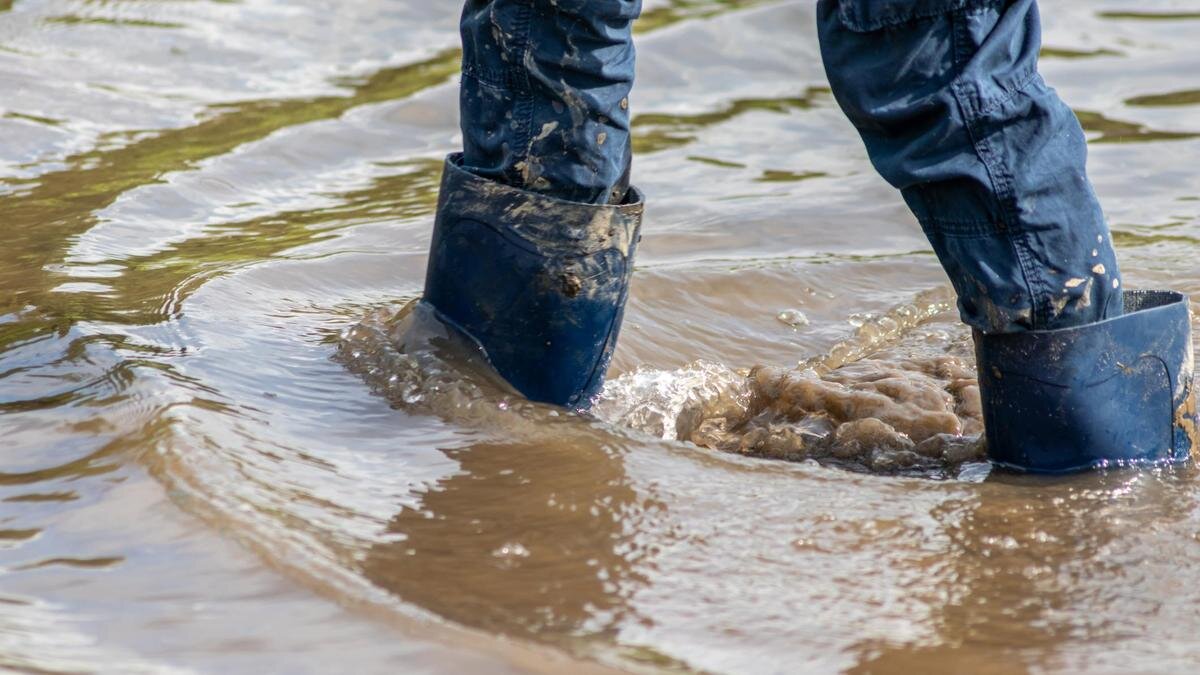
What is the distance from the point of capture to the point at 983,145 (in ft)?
6.34

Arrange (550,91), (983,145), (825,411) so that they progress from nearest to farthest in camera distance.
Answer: (983,145)
(550,91)
(825,411)

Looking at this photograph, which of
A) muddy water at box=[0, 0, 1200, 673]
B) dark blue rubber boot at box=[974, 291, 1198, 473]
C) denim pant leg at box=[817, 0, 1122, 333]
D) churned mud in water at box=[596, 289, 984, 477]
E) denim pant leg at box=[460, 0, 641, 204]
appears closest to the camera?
muddy water at box=[0, 0, 1200, 673]

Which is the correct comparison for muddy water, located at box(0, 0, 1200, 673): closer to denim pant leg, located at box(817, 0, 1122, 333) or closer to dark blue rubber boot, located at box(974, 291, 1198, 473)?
dark blue rubber boot, located at box(974, 291, 1198, 473)

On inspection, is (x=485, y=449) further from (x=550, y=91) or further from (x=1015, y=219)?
(x=1015, y=219)

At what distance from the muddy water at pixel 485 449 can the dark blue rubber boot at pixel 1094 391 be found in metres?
0.05

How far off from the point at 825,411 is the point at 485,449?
26.9 inches

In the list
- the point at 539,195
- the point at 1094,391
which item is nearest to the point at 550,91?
the point at 539,195

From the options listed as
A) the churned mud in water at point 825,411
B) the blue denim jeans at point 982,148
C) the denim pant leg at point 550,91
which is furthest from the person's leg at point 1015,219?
the denim pant leg at point 550,91

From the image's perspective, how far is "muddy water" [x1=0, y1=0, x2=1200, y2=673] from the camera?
5.20 ft

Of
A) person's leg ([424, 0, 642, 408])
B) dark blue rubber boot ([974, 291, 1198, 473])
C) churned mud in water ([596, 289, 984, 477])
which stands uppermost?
person's leg ([424, 0, 642, 408])

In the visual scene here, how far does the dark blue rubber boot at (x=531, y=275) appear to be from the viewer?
229 cm

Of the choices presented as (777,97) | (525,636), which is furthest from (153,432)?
(777,97)

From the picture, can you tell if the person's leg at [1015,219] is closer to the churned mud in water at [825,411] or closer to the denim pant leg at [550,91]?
the churned mud in water at [825,411]

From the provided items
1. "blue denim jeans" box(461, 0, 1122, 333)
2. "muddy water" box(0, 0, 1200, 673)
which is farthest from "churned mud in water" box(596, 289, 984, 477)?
"blue denim jeans" box(461, 0, 1122, 333)
